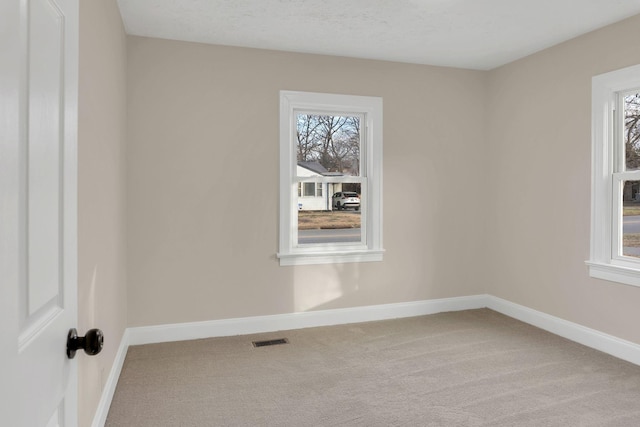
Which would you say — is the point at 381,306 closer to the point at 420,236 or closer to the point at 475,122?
the point at 420,236

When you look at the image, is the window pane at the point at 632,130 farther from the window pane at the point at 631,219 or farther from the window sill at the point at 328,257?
the window sill at the point at 328,257

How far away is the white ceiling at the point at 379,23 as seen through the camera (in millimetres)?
3248

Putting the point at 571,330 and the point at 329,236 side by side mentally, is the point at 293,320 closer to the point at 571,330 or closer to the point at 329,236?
the point at 329,236

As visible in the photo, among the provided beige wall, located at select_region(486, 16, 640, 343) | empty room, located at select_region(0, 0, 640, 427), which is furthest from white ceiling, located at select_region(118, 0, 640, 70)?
beige wall, located at select_region(486, 16, 640, 343)

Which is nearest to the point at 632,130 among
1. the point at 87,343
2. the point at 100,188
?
the point at 100,188

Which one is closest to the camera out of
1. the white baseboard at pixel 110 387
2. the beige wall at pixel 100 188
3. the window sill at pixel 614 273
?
the beige wall at pixel 100 188

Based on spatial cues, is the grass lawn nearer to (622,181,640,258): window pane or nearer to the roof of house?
the roof of house

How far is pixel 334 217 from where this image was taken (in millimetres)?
4539

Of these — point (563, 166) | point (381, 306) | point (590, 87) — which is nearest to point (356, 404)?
point (381, 306)

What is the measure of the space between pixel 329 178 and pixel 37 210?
371 centimetres

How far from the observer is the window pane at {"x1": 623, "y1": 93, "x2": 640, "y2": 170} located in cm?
355

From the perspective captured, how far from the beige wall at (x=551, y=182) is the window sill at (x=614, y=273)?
57 mm

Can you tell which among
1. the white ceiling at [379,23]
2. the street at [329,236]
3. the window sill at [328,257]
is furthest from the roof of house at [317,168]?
the white ceiling at [379,23]

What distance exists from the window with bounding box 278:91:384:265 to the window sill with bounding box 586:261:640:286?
186 centimetres
